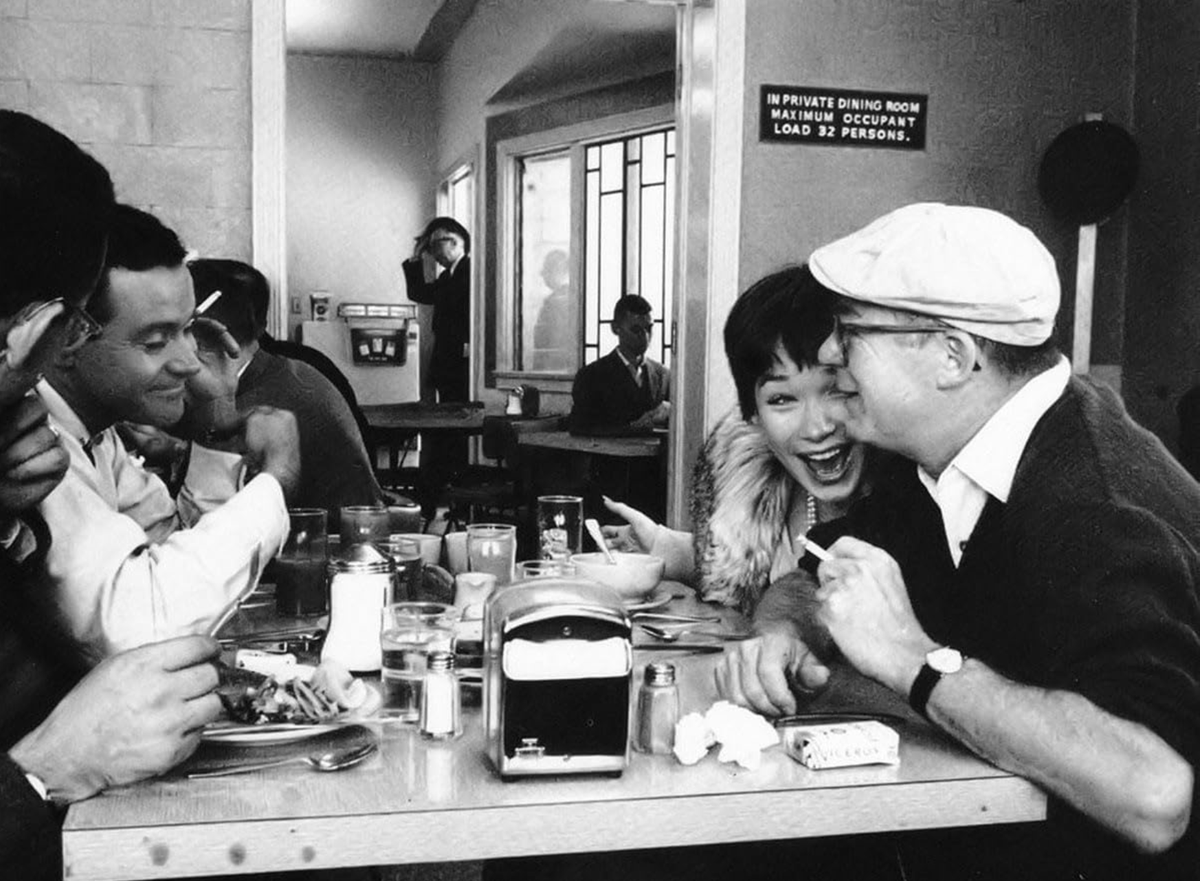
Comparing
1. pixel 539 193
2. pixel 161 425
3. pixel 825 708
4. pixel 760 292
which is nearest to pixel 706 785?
pixel 825 708

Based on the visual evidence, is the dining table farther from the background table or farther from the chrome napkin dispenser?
the background table

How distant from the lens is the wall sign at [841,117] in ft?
15.4

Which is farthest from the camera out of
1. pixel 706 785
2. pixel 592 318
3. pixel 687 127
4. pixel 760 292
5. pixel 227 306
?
pixel 592 318

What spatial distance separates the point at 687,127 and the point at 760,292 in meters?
2.62

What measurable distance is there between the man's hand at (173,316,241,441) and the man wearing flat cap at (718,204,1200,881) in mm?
1507

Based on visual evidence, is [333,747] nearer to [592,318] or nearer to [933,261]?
[933,261]

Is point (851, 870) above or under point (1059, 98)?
under

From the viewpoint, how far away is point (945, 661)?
1.39 meters

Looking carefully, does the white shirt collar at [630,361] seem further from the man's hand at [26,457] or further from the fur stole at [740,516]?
the man's hand at [26,457]

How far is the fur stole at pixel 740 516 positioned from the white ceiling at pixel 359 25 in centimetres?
709

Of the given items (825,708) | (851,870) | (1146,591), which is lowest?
(851,870)

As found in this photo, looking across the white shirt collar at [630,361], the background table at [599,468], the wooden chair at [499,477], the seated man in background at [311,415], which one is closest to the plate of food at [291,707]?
the seated man in background at [311,415]

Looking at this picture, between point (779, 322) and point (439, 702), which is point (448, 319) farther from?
point (439, 702)

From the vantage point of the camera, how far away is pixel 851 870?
177cm
